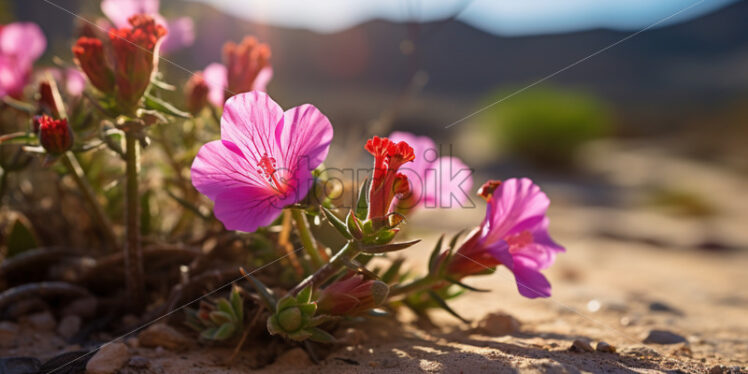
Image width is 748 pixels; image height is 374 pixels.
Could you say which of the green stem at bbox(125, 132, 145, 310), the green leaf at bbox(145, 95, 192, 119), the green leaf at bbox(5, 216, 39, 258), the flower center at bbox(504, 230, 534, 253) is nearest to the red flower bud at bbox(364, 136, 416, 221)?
the flower center at bbox(504, 230, 534, 253)

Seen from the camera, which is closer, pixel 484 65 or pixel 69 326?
pixel 69 326

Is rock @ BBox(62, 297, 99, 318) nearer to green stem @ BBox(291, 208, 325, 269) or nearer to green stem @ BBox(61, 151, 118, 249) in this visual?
green stem @ BBox(61, 151, 118, 249)

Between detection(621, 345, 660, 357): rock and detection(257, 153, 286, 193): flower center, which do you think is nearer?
detection(257, 153, 286, 193): flower center

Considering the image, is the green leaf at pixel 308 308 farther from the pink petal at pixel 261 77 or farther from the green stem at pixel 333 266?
the pink petal at pixel 261 77

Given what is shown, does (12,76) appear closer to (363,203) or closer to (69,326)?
(69,326)

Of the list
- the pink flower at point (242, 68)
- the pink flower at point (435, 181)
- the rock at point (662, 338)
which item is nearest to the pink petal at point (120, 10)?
the pink flower at point (242, 68)

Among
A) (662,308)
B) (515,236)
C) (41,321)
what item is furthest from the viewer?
(662,308)

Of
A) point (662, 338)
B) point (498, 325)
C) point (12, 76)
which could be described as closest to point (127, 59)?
point (12, 76)
